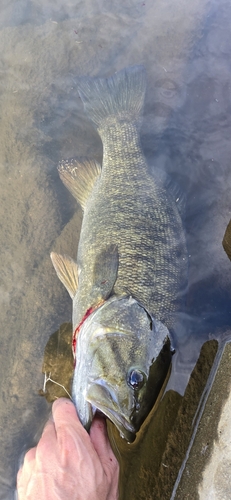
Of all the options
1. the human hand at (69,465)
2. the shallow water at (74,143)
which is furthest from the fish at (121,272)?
the shallow water at (74,143)

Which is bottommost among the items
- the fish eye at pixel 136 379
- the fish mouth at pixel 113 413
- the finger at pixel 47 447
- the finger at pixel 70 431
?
the finger at pixel 47 447

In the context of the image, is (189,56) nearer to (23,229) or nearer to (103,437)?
(23,229)

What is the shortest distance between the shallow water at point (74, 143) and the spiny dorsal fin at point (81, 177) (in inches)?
14.2

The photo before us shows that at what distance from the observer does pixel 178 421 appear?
108 inches

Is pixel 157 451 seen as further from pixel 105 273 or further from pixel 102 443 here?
pixel 105 273

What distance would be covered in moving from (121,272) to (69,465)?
135 centimetres

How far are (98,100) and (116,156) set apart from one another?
759 millimetres

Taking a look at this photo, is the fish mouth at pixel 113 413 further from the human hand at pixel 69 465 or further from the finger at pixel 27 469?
the finger at pixel 27 469

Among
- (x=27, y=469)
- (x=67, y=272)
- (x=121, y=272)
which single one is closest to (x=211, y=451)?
(x=27, y=469)

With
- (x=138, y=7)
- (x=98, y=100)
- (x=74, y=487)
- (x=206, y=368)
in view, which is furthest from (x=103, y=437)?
(x=138, y=7)

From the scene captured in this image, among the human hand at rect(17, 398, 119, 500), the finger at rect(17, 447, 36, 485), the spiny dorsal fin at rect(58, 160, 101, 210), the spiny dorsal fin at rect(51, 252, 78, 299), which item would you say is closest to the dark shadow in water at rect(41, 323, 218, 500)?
the human hand at rect(17, 398, 119, 500)

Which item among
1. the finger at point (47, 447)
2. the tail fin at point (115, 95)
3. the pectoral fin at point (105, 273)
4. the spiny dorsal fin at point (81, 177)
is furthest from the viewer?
the tail fin at point (115, 95)

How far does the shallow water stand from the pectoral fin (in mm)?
807

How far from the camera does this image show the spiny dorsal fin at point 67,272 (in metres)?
3.25
